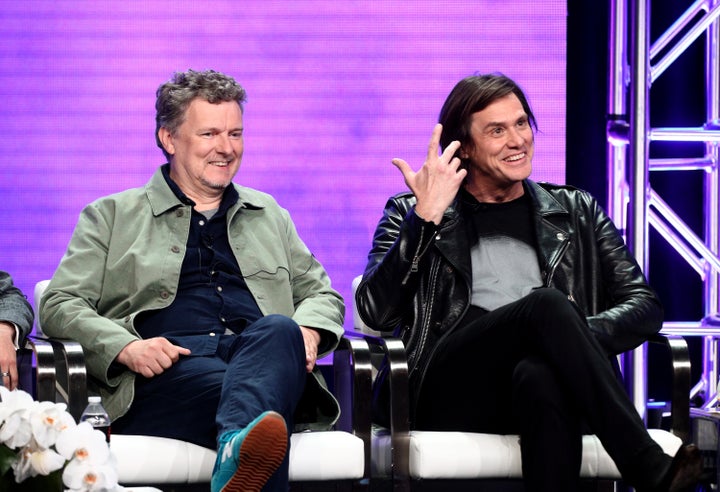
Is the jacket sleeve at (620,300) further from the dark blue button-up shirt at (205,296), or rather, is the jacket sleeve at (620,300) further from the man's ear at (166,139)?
the man's ear at (166,139)

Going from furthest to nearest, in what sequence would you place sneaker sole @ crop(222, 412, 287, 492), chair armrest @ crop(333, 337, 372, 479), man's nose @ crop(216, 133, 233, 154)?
man's nose @ crop(216, 133, 233, 154), chair armrest @ crop(333, 337, 372, 479), sneaker sole @ crop(222, 412, 287, 492)

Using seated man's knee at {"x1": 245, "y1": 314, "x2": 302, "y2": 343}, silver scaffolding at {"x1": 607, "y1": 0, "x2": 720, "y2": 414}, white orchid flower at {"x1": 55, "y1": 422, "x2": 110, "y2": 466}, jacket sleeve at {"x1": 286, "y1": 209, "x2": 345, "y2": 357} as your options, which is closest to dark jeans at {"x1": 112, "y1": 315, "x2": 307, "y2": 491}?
seated man's knee at {"x1": 245, "y1": 314, "x2": 302, "y2": 343}

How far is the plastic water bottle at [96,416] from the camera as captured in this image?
290 cm

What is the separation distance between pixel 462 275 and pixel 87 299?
1.09 m

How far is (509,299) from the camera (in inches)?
135

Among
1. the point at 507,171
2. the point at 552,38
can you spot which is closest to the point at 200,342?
the point at 507,171

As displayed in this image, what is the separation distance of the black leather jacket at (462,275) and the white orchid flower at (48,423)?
1.82 meters

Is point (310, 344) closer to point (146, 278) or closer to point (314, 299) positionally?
point (314, 299)

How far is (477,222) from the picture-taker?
11.7ft

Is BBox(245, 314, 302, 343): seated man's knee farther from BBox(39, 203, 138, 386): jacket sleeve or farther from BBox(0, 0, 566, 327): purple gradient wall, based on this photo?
BBox(0, 0, 566, 327): purple gradient wall

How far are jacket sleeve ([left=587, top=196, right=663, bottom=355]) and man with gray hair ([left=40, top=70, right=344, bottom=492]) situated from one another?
0.78 metres

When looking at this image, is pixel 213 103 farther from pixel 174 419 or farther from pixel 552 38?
pixel 552 38

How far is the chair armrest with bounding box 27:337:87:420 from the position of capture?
2.99m

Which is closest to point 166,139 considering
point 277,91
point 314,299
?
point 314,299
